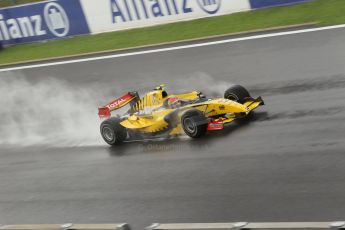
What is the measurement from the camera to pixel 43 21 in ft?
92.4

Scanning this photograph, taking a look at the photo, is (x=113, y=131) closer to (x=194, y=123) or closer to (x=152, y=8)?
(x=194, y=123)

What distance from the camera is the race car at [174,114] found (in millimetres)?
13812

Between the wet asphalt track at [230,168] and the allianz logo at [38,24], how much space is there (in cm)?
1047

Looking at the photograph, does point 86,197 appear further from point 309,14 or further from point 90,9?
point 90,9

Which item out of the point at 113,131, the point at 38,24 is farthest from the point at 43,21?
the point at 113,131

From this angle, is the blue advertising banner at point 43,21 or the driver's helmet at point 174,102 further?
the blue advertising banner at point 43,21

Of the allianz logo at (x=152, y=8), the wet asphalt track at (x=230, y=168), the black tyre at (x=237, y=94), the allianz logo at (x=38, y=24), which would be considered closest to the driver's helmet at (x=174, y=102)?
the wet asphalt track at (x=230, y=168)

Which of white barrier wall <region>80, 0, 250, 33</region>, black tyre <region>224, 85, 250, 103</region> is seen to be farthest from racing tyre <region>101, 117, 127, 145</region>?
white barrier wall <region>80, 0, 250, 33</region>

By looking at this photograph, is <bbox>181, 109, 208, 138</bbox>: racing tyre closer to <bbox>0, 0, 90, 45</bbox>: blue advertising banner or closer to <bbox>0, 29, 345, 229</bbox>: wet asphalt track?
<bbox>0, 29, 345, 229</bbox>: wet asphalt track

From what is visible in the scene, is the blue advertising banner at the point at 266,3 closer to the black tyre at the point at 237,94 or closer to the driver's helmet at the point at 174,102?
the black tyre at the point at 237,94

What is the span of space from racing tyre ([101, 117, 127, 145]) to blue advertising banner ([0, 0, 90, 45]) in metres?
13.0

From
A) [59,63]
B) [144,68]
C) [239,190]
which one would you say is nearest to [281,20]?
[144,68]

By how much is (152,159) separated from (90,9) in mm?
14670

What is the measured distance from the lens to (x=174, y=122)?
14242 mm
